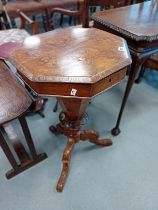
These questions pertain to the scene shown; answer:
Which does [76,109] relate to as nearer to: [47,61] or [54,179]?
[47,61]

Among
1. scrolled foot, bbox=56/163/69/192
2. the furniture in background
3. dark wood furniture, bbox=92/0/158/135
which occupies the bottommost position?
scrolled foot, bbox=56/163/69/192

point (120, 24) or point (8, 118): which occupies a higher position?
point (120, 24)

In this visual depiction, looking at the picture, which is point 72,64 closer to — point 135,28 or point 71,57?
point 71,57

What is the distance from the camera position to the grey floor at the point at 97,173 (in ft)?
3.61

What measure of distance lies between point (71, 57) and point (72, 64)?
2.5 inches

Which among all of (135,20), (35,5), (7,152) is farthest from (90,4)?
(35,5)

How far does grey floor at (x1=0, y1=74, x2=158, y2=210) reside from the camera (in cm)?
110

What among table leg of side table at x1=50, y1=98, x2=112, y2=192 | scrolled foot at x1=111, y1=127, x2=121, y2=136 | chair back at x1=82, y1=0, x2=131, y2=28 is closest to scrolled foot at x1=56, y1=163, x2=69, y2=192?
table leg of side table at x1=50, y1=98, x2=112, y2=192

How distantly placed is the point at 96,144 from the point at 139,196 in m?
0.43

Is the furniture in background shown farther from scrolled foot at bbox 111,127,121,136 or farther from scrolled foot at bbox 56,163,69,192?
scrolled foot at bbox 56,163,69,192

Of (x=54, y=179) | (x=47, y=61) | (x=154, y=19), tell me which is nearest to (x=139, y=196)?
(x=54, y=179)

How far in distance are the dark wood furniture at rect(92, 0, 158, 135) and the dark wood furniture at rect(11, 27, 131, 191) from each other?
0.13 m

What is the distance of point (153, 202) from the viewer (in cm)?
111

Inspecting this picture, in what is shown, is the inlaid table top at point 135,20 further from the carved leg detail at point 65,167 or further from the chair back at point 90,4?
the carved leg detail at point 65,167
